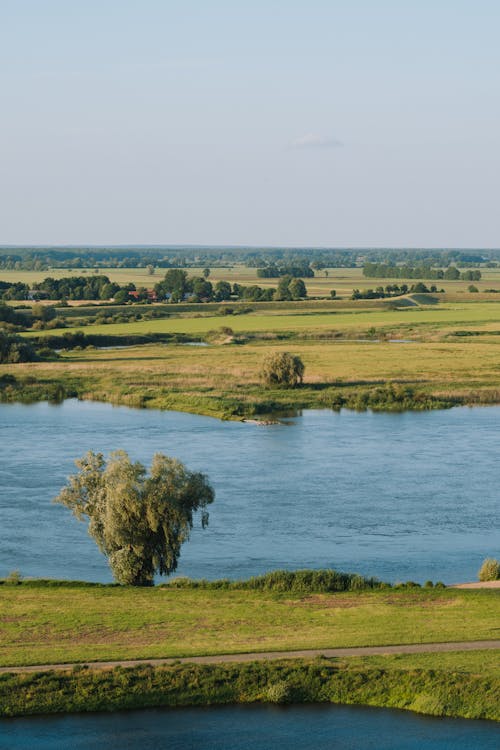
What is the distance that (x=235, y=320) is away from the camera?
4473 inches

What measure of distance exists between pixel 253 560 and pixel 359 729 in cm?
1110

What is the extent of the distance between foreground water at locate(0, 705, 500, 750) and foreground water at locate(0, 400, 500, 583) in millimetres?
8988

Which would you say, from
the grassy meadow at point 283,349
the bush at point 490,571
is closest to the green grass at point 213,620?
the bush at point 490,571

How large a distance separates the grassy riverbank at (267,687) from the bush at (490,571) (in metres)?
7.07

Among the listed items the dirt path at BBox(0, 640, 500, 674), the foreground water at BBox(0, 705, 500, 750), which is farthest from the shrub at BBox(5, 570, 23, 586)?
the foreground water at BBox(0, 705, 500, 750)

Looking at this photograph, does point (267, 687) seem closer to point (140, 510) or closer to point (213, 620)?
point (213, 620)

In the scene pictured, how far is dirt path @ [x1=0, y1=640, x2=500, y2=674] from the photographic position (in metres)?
22.8

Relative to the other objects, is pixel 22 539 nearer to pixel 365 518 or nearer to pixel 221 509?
pixel 221 509

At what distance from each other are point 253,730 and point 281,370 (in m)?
45.2

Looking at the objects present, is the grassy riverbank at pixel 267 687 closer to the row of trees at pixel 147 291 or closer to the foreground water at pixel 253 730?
the foreground water at pixel 253 730

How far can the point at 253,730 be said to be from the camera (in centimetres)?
2100

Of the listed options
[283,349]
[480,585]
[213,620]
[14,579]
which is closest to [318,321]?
[283,349]

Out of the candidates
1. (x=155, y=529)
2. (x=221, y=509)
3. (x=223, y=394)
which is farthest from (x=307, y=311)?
(x=155, y=529)

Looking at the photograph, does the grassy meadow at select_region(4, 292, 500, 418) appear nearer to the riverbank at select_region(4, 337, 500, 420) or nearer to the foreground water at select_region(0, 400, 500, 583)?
the riverbank at select_region(4, 337, 500, 420)
